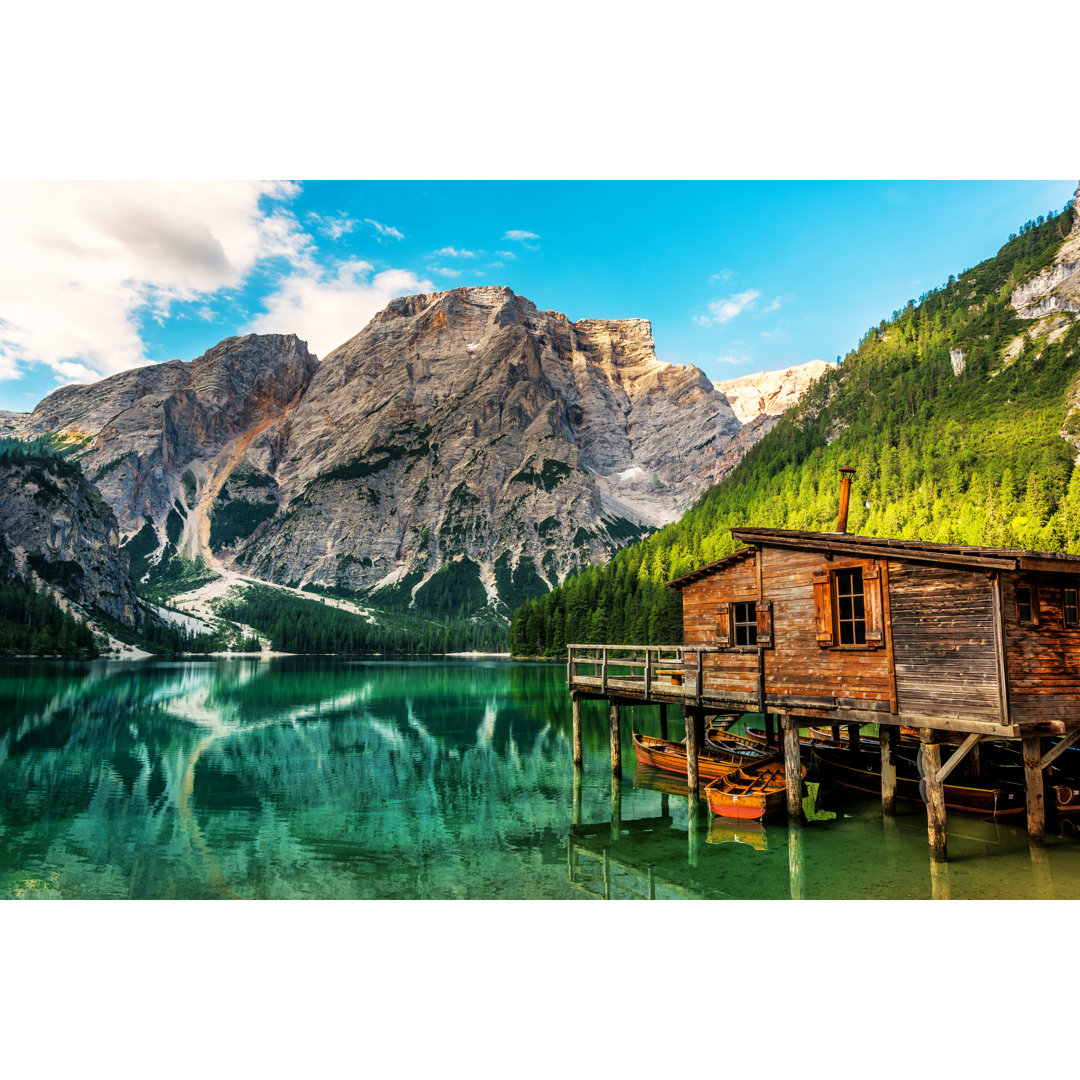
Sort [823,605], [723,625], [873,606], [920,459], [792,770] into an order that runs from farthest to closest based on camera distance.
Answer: [920,459], [723,625], [792,770], [823,605], [873,606]

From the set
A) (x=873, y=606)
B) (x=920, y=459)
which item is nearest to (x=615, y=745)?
(x=873, y=606)

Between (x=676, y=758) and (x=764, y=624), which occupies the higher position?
(x=764, y=624)

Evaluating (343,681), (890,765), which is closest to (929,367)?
(343,681)

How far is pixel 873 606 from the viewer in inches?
805

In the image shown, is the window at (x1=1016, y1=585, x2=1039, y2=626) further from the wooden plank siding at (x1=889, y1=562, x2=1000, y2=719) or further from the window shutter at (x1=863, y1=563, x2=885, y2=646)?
the window shutter at (x1=863, y1=563, x2=885, y2=646)

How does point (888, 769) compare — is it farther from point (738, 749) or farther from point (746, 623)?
point (738, 749)

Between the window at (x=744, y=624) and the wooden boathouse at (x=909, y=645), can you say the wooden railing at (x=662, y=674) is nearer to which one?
the wooden boathouse at (x=909, y=645)

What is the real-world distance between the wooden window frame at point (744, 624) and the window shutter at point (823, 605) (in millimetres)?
2064

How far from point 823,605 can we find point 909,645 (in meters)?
2.77

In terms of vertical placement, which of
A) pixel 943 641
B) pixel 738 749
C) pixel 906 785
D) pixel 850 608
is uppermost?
pixel 850 608

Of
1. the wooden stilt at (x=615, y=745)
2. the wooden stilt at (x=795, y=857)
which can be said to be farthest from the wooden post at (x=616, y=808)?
the wooden stilt at (x=795, y=857)

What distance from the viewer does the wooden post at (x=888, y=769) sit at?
2494cm

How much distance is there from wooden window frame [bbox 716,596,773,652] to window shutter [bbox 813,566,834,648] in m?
2.06
